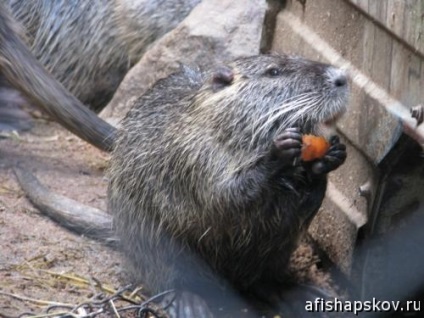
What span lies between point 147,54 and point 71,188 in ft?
3.50

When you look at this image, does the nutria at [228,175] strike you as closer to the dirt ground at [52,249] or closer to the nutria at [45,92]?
the dirt ground at [52,249]

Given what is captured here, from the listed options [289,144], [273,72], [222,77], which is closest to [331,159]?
[289,144]

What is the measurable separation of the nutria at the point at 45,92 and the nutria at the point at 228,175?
32.3 inches

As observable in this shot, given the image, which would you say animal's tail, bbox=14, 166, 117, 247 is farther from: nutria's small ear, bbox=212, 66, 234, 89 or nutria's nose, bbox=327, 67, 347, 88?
nutria's nose, bbox=327, 67, 347, 88

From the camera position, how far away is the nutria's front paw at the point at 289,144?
3.78m

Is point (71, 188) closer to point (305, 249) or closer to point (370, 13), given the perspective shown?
point (305, 249)

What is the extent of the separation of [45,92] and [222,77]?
1.46 metres

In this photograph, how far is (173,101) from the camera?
14.4ft

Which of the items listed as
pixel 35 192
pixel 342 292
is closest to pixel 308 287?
pixel 342 292

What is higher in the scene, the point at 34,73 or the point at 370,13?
the point at 370,13

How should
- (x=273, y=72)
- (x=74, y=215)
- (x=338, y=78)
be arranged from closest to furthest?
(x=338, y=78) < (x=273, y=72) < (x=74, y=215)

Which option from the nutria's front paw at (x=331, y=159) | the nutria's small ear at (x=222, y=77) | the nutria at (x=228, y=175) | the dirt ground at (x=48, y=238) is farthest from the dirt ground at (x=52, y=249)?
the nutria's small ear at (x=222, y=77)

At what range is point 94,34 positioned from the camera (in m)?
6.47

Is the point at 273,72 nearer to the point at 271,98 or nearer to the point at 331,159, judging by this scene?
the point at 271,98
